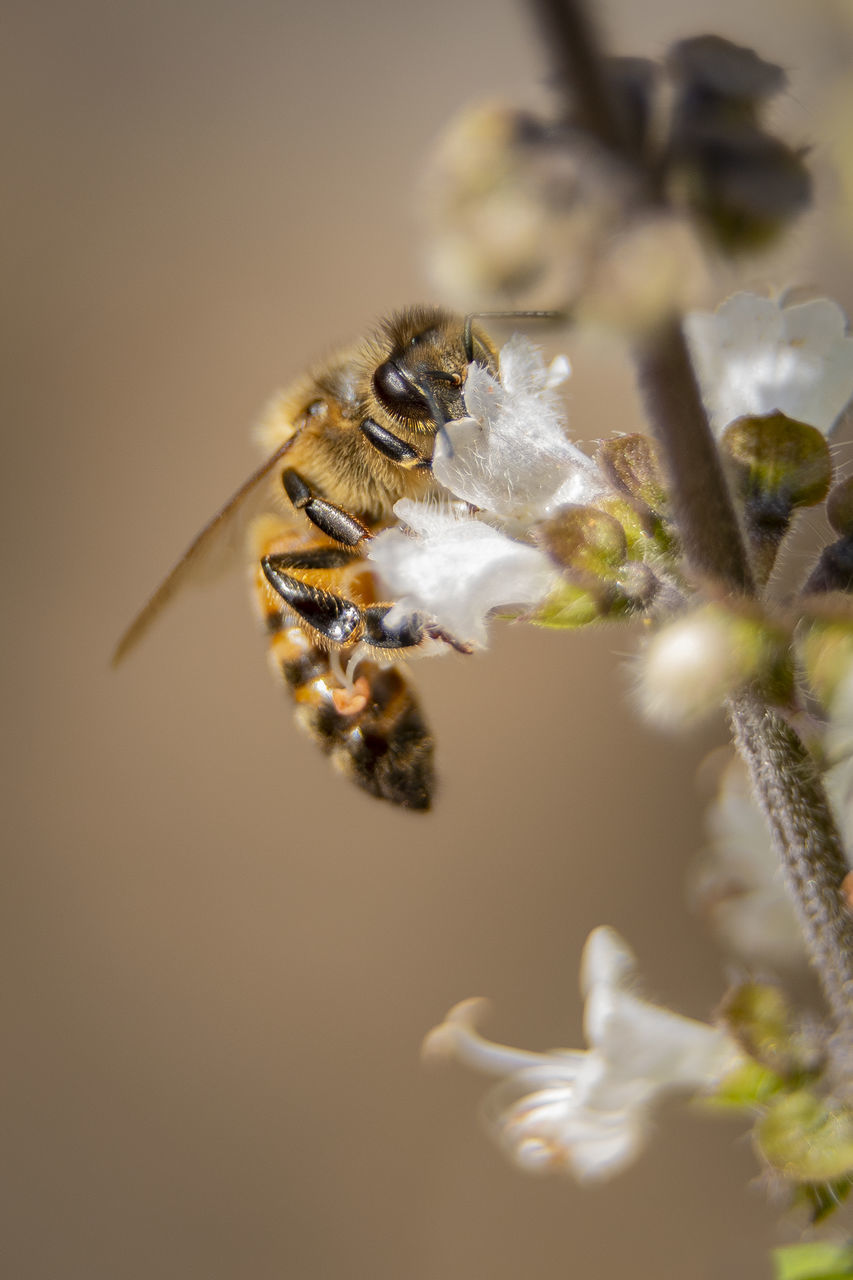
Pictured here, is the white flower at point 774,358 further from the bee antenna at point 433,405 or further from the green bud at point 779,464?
the bee antenna at point 433,405

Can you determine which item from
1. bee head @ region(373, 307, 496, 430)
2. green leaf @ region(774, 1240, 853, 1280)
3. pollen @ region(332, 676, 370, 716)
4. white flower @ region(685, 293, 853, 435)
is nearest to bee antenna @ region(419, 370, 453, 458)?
bee head @ region(373, 307, 496, 430)

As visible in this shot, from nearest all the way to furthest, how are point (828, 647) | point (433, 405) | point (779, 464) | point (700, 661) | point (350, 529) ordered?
point (700, 661) < point (828, 647) < point (779, 464) < point (433, 405) < point (350, 529)

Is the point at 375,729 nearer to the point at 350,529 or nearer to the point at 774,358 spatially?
the point at 350,529

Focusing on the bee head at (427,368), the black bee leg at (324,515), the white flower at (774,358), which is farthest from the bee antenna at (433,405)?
the white flower at (774,358)

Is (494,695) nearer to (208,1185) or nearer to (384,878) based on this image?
(384,878)

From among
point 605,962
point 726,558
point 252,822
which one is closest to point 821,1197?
point 605,962
